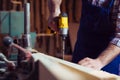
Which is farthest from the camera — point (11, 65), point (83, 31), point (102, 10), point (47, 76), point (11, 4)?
point (11, 4)

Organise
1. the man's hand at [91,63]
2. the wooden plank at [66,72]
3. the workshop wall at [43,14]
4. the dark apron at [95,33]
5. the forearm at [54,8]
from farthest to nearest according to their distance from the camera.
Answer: the workshop wall at [43,14], the forearm at [54,8], the dark apron at [95,33], the man's hand at [91,63], the wooden plank at [66,72]

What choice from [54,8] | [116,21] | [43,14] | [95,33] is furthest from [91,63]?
[43,14]

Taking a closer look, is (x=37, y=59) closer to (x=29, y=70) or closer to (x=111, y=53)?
(x=29, y=70)

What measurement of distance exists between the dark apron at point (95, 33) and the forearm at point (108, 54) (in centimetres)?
15

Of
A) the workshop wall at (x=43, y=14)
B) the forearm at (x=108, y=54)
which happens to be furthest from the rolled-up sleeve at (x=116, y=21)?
the workshop wall at (x=43, y=14)

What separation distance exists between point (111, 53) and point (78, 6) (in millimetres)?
4018

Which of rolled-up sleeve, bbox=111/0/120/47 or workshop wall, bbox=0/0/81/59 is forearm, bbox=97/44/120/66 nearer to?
rolled-up sleeve, bbox=111/0/120/47

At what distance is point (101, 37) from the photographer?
4.43 feet

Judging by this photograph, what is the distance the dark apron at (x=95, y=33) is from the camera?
130 cm

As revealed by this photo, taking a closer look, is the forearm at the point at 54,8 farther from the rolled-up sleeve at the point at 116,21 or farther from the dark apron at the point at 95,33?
the rolled-up sleeve at the point at 116,21

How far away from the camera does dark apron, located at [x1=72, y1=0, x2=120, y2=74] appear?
130 centimetres

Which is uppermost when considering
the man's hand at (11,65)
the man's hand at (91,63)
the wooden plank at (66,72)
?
the wooden plank at (66,72)

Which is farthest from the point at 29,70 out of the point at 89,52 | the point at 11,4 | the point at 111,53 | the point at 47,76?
the point at 11,4

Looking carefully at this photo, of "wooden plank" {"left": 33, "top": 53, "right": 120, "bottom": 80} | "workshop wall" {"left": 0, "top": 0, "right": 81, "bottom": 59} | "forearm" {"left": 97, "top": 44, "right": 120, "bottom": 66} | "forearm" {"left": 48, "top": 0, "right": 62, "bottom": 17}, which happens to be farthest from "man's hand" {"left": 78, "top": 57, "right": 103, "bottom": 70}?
"workshop wall" {"left": 0, "top": 0, "right": 81, "bottom": 59}
